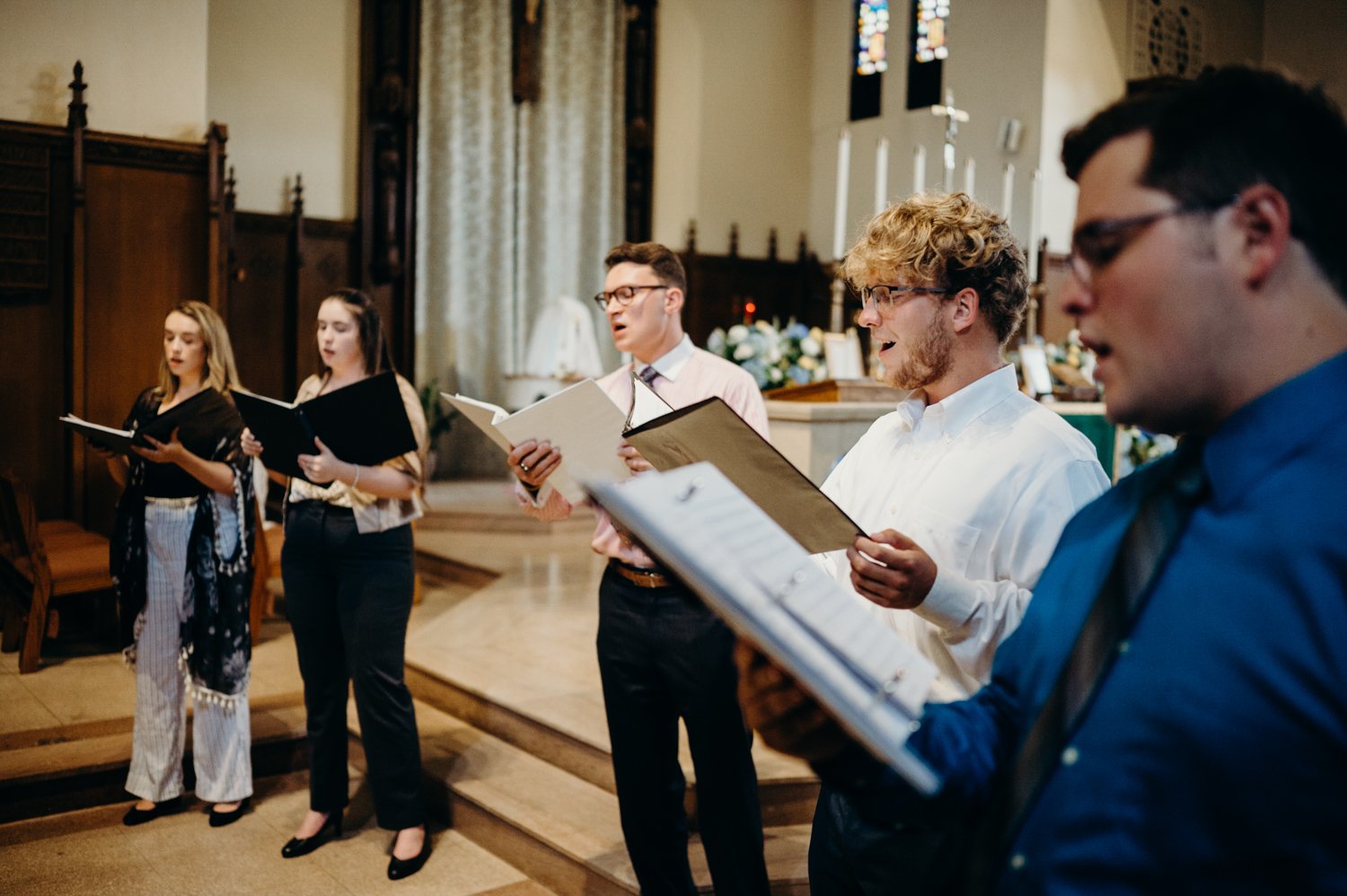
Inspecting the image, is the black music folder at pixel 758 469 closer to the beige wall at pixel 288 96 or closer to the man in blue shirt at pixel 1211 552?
the man in blue shirt at pixel 1211 552

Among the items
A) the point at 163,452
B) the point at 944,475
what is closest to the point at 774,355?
the point at 163,452

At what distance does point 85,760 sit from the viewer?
3533 millimetres

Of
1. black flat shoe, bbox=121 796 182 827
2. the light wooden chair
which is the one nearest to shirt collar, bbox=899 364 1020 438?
black flat shoe, bbox=121 796 182 827

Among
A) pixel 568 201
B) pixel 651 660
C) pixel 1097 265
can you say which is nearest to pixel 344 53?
pixel 568 201

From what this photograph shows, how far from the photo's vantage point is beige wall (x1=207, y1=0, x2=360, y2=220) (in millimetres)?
7988

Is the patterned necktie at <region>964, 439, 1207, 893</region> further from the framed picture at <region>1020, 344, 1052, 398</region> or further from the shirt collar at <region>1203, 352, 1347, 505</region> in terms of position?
the framed picture at <region>1020, 344, 1052, 398</region>

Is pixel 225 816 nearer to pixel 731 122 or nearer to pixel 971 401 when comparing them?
pixel 971 401

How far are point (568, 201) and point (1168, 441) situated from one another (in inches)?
228

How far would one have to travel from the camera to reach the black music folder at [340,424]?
110 inches

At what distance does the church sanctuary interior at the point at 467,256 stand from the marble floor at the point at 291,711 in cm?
2

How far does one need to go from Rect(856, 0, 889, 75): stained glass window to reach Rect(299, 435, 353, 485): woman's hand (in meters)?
8.76

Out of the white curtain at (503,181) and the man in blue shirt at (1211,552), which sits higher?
the white curtain at (503,181)

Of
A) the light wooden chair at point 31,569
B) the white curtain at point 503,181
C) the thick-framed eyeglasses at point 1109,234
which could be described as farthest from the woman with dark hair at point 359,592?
the white curtain at point 503,181

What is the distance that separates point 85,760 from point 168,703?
44 cm
